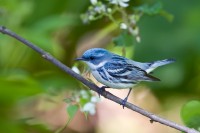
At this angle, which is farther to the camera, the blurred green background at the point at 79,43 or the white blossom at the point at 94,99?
the blurred green background at the point at 79,43

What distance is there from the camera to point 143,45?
137 inches

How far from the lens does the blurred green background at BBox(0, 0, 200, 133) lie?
3.21 metres

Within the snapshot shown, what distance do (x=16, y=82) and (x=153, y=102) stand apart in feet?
Result: 4.05

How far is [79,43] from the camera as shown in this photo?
3.86 meters

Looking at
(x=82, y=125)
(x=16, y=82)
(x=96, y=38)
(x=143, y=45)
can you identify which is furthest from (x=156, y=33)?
(x=16, y=82)

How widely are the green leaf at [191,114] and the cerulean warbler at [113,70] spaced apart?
0.73 feet

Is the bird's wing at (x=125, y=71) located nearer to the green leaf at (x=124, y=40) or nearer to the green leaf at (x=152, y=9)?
the green leaf at (x=124, y=40)

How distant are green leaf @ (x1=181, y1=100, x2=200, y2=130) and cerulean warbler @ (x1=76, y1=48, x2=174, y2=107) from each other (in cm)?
22

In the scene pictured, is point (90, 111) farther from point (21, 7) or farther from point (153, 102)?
point (153, 102)

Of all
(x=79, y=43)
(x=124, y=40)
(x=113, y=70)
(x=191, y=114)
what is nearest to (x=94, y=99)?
(x=113, y=70)

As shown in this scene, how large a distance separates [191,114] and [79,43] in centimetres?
187

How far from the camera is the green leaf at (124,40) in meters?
2.40

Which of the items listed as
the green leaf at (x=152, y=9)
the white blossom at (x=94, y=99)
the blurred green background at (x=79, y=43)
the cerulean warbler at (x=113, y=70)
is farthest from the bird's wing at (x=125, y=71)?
the blurred green background at (x=79, y=43)

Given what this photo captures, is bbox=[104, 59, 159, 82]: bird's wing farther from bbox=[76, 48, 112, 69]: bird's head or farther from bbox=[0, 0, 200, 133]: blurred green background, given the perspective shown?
bbox=[0, 0, 200, 133]: blurred green background
